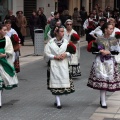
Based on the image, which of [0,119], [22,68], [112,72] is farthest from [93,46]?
[22,68]

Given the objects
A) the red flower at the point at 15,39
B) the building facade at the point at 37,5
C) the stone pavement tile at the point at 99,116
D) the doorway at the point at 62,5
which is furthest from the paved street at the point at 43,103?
the doorway at the point at 62,5

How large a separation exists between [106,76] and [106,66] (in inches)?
7.6

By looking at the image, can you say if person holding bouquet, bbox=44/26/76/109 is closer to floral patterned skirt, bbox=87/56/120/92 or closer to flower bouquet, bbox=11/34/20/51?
floral patterned skirt, bbox=87/56/120/92

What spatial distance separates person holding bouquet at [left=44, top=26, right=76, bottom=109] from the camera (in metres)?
9.21

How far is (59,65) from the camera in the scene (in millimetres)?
9234

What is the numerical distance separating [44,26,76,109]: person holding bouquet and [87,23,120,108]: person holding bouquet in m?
0.51

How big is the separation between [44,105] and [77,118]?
4.27 ft

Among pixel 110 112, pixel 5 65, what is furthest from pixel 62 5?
pixel 110 112

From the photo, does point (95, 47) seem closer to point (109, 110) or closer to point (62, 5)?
point (109, 110)

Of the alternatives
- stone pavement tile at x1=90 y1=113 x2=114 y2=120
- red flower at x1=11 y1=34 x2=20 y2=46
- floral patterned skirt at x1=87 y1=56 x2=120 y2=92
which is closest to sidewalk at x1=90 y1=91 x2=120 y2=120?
stone pavement tile at x1=90 y1=113 x2=114 y2=120

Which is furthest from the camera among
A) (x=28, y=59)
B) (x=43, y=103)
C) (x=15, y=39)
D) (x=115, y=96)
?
(x=28, y=59)

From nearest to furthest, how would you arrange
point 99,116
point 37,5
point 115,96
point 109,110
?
point 99,116 → point 109,110 → point 115,96 → point 37,5

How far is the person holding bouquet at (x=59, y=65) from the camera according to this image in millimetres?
9211

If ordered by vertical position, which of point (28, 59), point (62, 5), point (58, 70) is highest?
point (62, 5)
